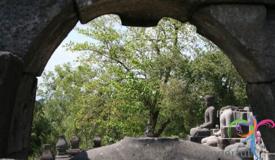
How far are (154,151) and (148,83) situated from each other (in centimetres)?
1636

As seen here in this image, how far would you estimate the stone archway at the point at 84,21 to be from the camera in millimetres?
2467

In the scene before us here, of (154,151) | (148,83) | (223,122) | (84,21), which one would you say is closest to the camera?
(154,151)

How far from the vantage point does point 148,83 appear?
19.1 metres

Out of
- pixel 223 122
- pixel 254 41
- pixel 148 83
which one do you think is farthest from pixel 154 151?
pixel 148 83

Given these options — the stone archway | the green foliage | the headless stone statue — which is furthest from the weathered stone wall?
the green foliage

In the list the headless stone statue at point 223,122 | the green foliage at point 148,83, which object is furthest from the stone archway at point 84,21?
the green foliage at point 148,83

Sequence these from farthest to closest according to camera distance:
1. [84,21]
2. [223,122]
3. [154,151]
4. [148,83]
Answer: [148,83] < [223,122] < [84,21] < [154,151]

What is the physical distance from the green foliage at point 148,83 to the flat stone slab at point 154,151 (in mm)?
14943

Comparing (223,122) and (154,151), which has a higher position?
(223,122)

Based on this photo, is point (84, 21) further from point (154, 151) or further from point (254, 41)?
point (254, 41)

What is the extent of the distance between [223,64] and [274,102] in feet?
53.4

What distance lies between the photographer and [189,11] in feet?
9.50

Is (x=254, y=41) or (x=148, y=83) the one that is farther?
(x=148, y=83)

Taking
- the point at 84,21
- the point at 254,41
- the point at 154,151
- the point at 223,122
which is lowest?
the point at 154,151
